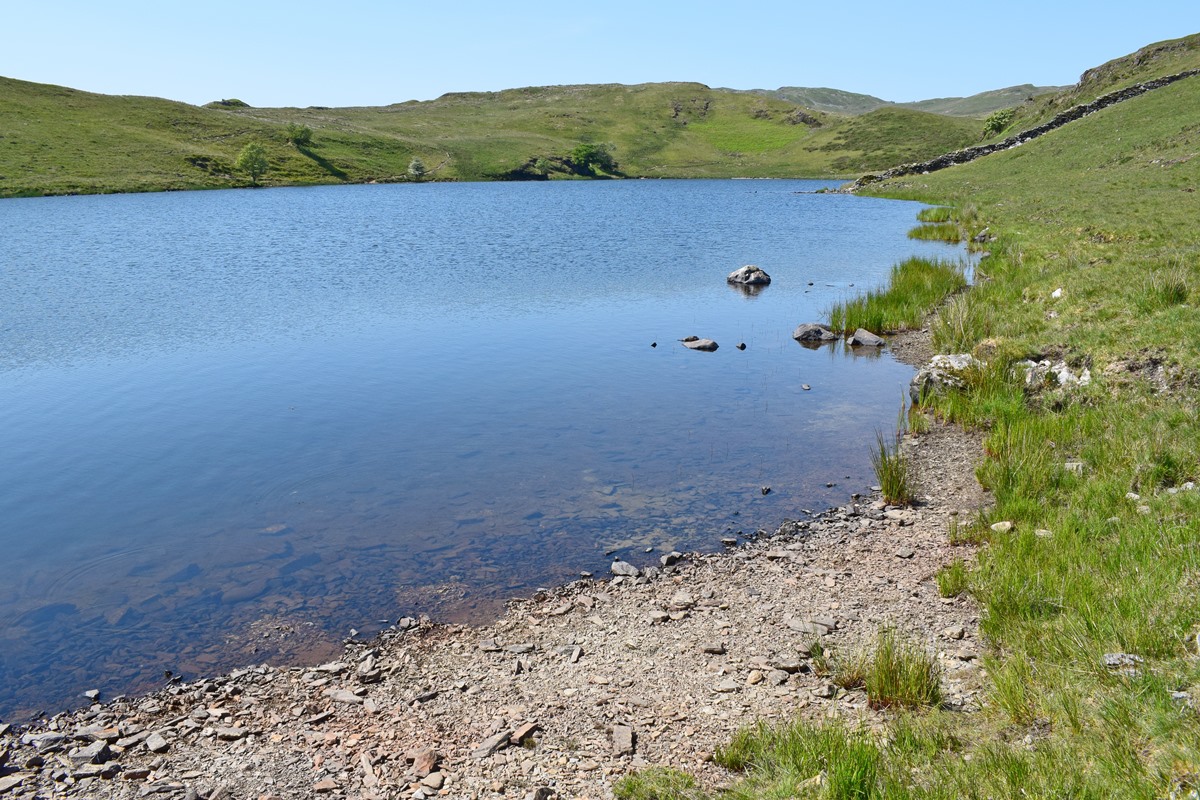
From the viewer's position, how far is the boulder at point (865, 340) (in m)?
28.3

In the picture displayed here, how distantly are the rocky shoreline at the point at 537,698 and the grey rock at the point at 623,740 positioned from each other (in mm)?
23

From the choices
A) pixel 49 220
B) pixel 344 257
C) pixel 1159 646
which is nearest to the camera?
pixel 1159 646

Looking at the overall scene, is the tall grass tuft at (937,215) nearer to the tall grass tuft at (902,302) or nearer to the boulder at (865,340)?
the tall grass tuft at (902,302)

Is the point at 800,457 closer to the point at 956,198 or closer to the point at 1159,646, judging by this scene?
the point at 1159,646

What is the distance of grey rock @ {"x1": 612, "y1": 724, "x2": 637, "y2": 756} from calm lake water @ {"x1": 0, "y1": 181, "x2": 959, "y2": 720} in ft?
12.9

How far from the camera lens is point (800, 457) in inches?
710

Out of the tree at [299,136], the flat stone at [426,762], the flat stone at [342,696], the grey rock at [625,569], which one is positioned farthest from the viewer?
the tree at [299,136]

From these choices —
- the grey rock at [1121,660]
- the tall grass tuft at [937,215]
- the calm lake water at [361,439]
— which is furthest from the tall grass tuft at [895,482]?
the tall grass tuft at [937,215]

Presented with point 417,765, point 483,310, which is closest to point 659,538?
point 417,765

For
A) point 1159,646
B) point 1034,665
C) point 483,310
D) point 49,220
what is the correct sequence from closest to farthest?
point 1159,646 → point 1034,665 → point 483,310 → point 49,220

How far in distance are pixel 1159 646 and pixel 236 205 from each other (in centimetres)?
9952

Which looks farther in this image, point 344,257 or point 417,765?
point 344,257

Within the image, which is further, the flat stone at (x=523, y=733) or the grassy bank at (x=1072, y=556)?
the flat stone at (x=523, y=733)

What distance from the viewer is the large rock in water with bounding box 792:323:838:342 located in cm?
2934
